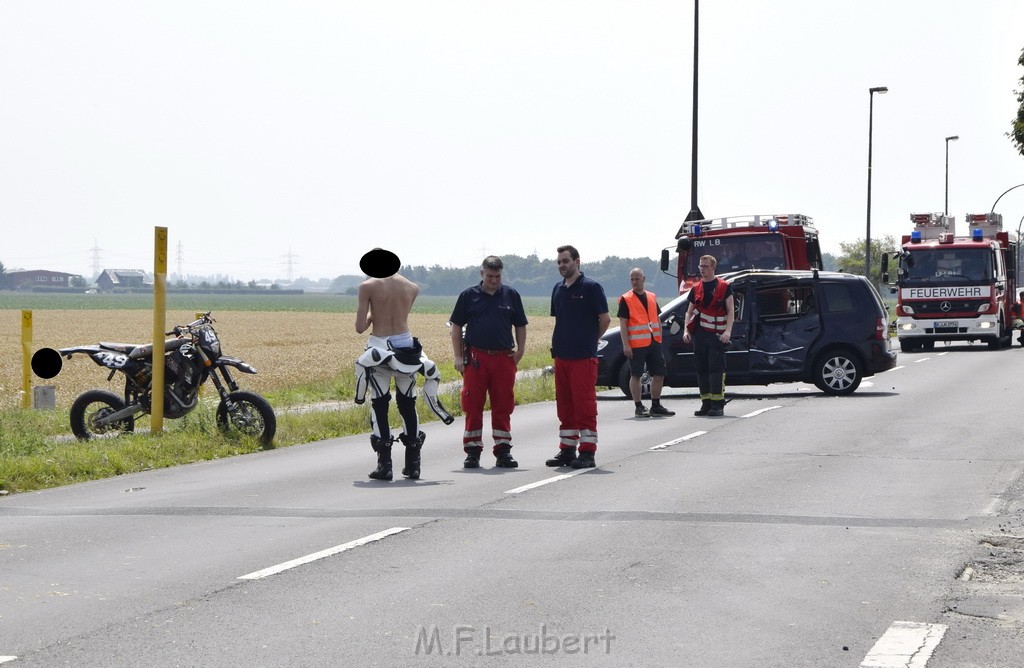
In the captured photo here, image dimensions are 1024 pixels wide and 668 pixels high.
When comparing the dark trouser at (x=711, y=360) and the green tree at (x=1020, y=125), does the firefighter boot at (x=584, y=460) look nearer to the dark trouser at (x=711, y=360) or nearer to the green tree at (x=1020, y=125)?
the dark trouser at (x=711, y=360)

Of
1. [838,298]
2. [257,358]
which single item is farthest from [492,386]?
[257,358]

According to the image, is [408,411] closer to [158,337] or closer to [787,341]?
[158,337]

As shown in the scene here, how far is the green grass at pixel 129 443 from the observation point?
39.3ft

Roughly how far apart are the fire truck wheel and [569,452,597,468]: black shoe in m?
8.83

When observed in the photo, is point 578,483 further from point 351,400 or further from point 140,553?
point 351,400

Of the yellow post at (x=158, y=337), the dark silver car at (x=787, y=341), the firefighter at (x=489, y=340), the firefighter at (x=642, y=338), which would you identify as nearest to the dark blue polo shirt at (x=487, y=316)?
the firefighter at (x=489, y=340)

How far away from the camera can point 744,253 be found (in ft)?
87.0

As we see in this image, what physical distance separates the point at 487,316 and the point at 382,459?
4.61 ft

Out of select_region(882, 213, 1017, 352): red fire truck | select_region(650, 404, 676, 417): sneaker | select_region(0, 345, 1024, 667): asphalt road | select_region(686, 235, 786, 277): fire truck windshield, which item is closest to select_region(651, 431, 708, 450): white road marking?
A: select_region(0, 345, 1024, 667): asphalt road

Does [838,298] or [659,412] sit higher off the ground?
[838,298]

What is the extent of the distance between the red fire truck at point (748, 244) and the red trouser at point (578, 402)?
14.4m

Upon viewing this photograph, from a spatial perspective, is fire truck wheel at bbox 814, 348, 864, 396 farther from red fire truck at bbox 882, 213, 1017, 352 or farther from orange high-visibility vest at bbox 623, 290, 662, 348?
red fire truck at bbox 882, 213, 1017, 352

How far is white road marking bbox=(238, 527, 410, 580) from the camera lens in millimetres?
7285

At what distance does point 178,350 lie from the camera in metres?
14.5
